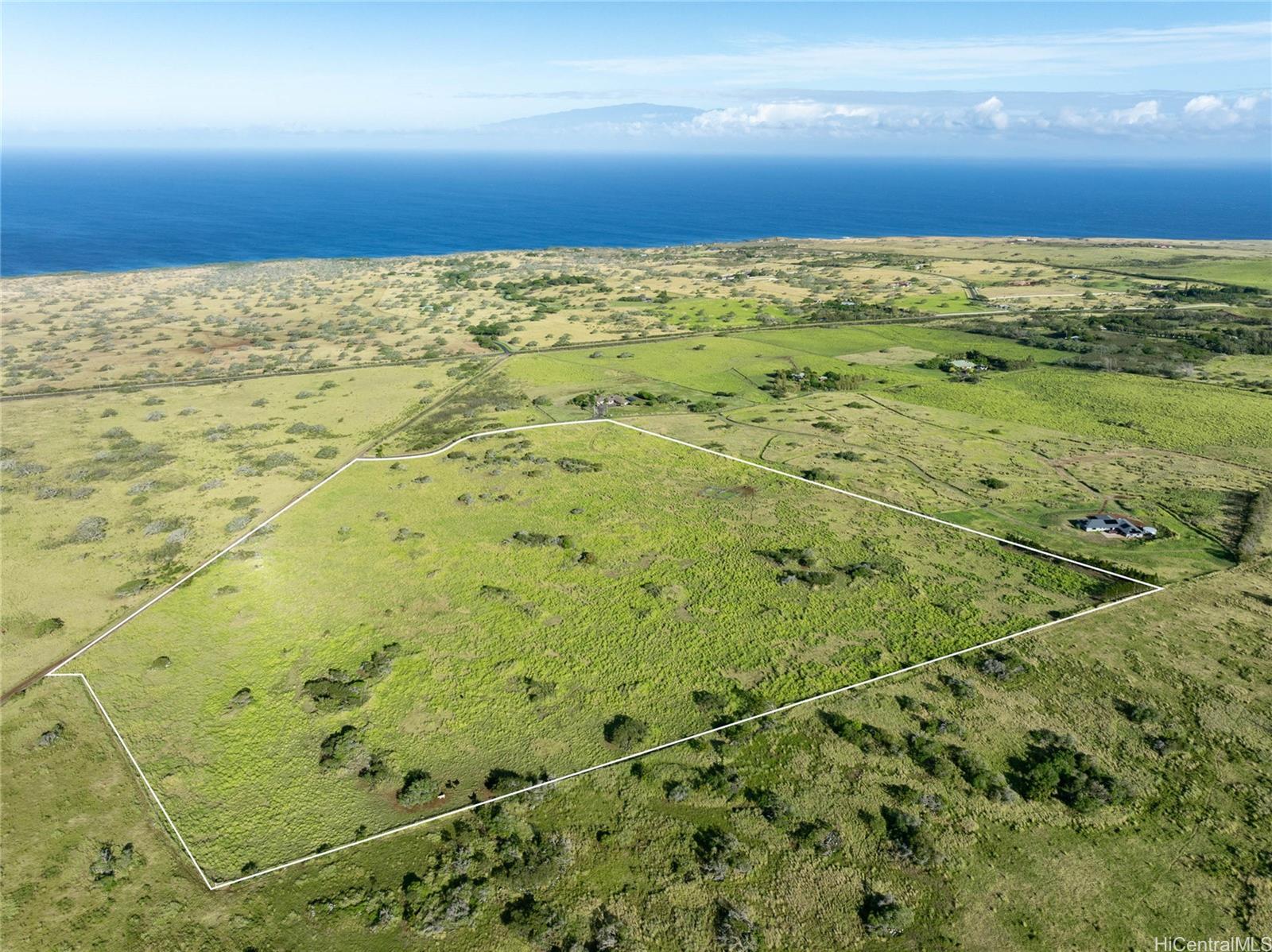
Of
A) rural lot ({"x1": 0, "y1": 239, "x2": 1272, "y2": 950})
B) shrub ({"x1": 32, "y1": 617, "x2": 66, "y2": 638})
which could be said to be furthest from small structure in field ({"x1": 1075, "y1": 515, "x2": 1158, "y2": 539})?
shrub ({"x1": 32, "y1": 617, "x2": 66, "y2": 638})

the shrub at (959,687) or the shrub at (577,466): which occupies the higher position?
the shrub at (577,466)

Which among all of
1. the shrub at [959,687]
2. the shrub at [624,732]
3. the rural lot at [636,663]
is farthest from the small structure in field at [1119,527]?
the shrub at [624,732]

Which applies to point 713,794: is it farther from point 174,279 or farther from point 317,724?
point 174,279

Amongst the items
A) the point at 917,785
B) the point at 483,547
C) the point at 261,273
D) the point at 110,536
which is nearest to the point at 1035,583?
the point at 917,785

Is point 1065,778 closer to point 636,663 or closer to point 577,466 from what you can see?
point 636,663

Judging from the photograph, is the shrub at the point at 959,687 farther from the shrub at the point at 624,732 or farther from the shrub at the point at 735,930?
the shrub at the point at 735,930

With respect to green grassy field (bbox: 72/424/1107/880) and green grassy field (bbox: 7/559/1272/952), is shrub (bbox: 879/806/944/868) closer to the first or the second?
green grassy field (bbox: 7/559/1272/952)
